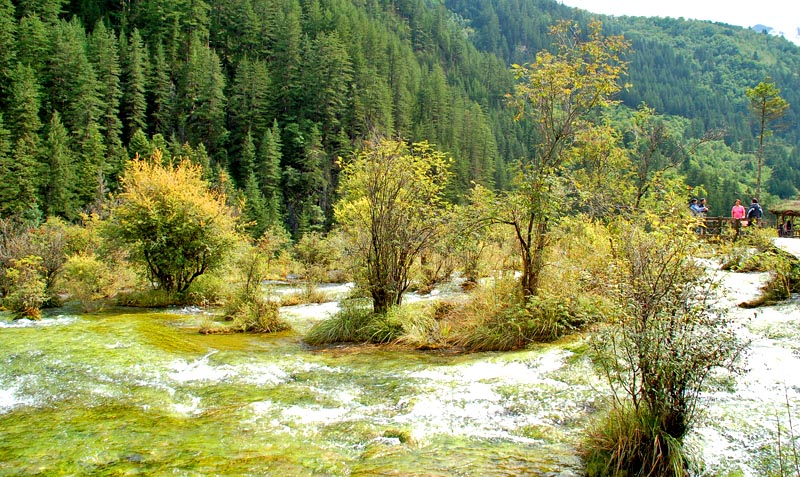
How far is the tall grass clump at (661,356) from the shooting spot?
16.2 ft

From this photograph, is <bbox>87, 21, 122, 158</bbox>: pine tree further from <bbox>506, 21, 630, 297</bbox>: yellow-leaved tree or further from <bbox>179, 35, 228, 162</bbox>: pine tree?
<bbox>506, 21, 630, 297</bbox>: yellow-leaved tree

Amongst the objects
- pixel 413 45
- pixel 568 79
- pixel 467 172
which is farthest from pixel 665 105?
pixel 568 79

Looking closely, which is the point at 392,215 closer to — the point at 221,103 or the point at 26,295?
the point at 26,295

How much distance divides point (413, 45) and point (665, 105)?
111 meters

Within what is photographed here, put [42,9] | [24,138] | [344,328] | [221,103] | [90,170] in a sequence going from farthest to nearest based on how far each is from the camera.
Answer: [221,103]
[42,9]
[90,170]
[24,138]
[344,328]

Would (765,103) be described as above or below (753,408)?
above

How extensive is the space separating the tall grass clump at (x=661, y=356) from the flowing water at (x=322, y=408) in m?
0.46

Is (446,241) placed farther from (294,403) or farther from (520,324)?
(294,403)

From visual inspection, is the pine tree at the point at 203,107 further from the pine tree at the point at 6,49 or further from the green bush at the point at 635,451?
the green bush at the point at 635,451

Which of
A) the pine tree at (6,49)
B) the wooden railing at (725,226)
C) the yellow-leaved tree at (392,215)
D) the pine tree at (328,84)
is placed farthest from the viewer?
the pine tree at (328,84)

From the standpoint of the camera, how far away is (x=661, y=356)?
4965mm

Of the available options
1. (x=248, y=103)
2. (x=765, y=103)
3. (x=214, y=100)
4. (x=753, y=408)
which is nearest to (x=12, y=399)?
(x=753, y=408)

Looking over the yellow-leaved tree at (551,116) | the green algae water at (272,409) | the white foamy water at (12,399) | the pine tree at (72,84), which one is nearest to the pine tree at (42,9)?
the pine tree at (72,84)

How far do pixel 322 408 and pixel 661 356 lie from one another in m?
4.52
